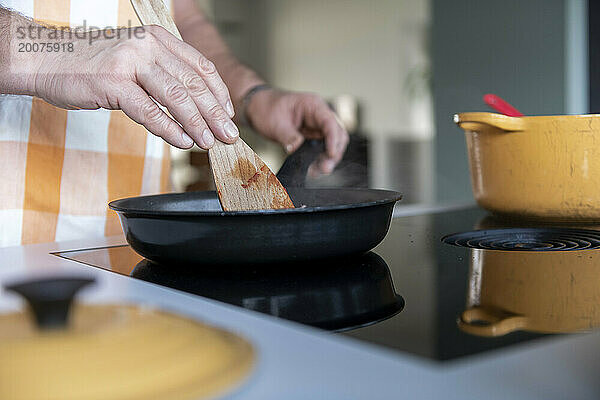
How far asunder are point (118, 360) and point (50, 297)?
37 millimetres

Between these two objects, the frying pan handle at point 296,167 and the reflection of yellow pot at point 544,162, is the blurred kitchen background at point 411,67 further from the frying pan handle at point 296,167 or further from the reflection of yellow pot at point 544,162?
the reflection of yellow pot at point 544,162

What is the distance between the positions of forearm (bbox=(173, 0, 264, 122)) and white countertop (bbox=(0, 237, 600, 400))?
0.89m

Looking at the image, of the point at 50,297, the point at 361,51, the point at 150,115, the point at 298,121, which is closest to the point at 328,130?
the point at 298,121

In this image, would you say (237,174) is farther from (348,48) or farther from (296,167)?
(348,48)

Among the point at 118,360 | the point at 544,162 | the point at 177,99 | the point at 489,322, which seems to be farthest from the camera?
the point at 544,162

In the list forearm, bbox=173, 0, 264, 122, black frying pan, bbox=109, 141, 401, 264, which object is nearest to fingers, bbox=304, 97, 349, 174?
forearm, bbox=173, 0, 264, 122

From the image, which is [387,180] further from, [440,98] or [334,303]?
[334,303]

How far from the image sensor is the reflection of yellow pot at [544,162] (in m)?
0.78

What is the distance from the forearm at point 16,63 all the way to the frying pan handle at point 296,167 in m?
0.30

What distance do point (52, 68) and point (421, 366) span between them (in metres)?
0.55

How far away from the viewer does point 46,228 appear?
1.02 m

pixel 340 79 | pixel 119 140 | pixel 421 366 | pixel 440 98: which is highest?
pixel 340 79

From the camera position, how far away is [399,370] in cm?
28

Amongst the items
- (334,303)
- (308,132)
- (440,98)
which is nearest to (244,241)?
(334,303)
